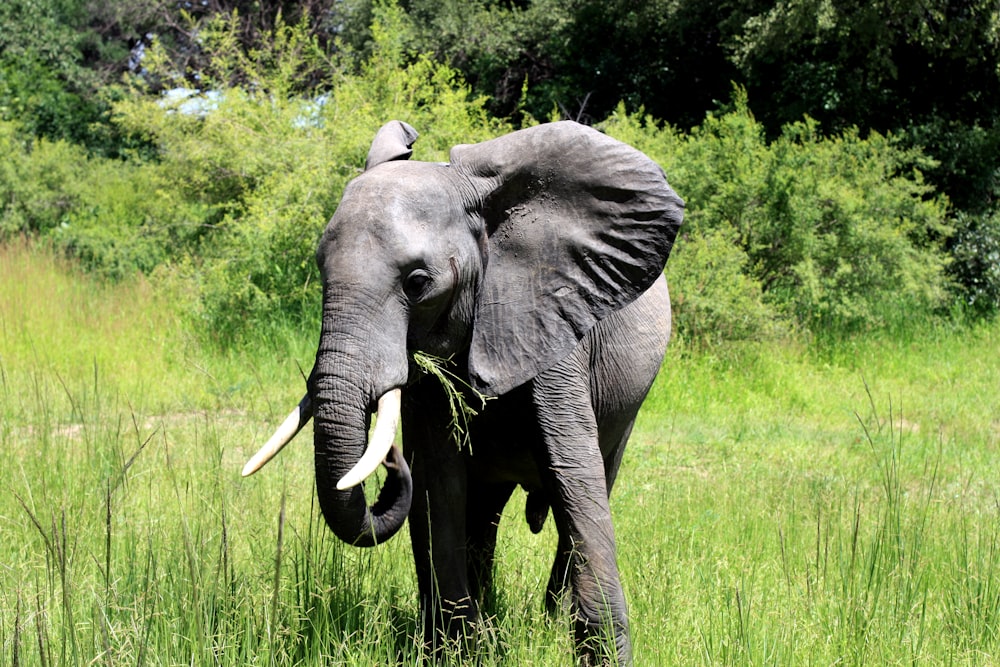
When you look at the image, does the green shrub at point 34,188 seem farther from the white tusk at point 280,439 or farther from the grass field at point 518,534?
the white tusk at point 280,439

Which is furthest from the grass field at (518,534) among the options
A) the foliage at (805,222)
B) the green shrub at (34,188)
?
the green shrub at (34,188)

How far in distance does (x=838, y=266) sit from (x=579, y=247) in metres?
9.19

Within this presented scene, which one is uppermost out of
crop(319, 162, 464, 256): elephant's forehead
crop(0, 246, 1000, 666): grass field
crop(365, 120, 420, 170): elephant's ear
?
crop(365, 120, 420, 170): elephant's ear

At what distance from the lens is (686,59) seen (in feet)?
60.9

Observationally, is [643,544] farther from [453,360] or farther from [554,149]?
[554,149]

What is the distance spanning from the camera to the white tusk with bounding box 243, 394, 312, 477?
2674 millimetres

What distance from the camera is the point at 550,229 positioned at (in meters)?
3.09

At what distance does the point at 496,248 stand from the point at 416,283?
429mm

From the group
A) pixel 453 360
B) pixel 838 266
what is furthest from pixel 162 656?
pixel 838 266

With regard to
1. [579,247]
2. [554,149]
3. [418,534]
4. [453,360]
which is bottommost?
[418,534]

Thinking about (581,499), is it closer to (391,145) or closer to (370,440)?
(370,440)

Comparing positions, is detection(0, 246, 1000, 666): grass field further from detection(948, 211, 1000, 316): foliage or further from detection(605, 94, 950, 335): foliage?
detection(948, 211, 1000, 316): foliage

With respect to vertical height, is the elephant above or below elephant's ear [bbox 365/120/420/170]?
below

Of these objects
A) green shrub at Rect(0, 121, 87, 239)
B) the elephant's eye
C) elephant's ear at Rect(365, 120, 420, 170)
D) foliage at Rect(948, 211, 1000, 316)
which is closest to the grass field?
the elephant's eye
